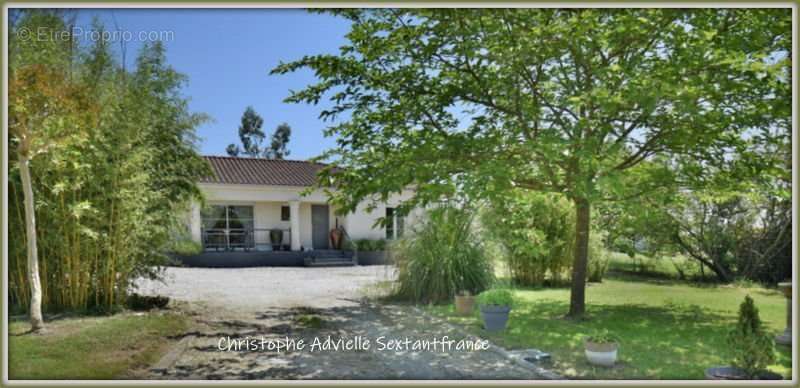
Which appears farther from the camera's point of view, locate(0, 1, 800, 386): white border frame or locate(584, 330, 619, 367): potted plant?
locate(584, 330, 619, 367): potted plant

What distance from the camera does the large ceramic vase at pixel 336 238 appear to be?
18.8 ft

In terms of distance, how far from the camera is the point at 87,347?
3732 mm

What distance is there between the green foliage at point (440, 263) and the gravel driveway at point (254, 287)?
688mm

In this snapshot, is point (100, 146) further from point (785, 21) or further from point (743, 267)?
point (743, 267)

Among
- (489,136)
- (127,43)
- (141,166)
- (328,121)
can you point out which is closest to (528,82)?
(489,136)

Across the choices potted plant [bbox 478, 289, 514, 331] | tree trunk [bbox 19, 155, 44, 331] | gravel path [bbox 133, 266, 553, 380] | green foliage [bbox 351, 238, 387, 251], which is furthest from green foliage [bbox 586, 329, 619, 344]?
tree trunk [bbox 19, 155, 44, 331]

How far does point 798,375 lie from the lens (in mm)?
3471

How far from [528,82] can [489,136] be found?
1.63 ft

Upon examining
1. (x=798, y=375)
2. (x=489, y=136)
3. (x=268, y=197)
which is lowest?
(x=798, y=375)

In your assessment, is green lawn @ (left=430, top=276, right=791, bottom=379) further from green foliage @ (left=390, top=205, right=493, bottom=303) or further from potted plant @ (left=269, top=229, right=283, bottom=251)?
potted plant @ (left=269, top=229, right=283, bottom=251)

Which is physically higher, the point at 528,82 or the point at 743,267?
the point at 528,82

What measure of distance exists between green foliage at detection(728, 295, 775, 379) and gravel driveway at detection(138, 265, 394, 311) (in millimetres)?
2987

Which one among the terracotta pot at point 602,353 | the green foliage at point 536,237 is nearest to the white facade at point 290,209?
the green foliage at point 536,237

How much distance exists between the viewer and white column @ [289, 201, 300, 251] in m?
5.08
